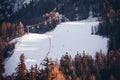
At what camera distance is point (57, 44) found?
16250 centimetres

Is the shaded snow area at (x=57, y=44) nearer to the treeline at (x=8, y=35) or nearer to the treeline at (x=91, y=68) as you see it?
the treeline at (x=8, y=35)

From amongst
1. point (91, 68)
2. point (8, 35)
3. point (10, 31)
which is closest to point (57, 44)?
point (8, 35)

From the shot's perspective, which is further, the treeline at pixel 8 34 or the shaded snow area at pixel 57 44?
the treeline at pixel 8 34

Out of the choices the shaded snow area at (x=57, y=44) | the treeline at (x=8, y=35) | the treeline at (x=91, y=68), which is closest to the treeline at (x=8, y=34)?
the treeline at (x=8, y=35)

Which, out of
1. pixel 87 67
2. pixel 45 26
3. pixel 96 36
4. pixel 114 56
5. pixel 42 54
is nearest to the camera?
pixel 87 67

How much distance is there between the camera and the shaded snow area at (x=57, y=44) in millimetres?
149750

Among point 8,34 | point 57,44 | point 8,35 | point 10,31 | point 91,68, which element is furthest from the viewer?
point 10,31

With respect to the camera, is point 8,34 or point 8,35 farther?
point 8,34

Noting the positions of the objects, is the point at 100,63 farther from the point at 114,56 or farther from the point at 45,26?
the point at 45,26

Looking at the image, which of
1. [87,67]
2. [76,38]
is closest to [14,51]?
[76,38]

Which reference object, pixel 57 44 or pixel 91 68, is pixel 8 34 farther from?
pixel 91 68

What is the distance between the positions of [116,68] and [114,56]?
27.7 feet

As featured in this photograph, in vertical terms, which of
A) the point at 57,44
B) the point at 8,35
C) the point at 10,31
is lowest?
the point at 57,44

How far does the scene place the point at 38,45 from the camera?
543 ft
